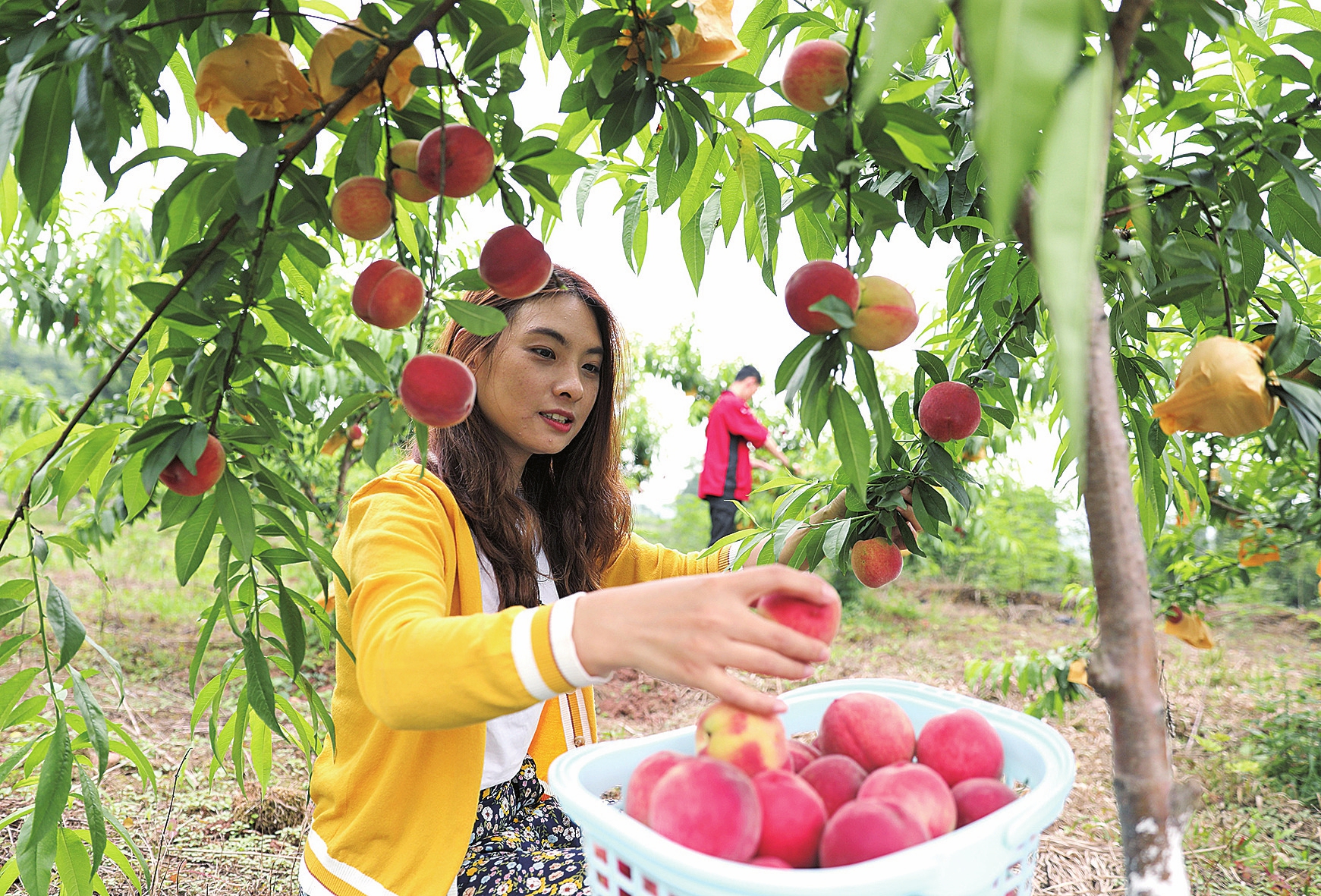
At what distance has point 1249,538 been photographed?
250cm

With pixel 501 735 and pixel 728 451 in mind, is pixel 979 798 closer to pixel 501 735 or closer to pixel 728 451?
pixel 501 735

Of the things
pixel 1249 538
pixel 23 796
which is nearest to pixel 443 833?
pixel 23 796

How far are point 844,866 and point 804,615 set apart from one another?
7.3 inches

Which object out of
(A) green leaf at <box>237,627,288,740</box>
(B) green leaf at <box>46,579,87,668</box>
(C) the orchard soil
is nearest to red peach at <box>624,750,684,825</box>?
(A) green leaf at <box>237,627,288,740</box>

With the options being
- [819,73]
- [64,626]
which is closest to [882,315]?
[819,73]

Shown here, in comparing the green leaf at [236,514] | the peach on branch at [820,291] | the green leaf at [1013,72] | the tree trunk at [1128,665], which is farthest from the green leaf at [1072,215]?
the green leaf at [236,514]

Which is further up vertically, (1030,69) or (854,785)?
(1030,69)

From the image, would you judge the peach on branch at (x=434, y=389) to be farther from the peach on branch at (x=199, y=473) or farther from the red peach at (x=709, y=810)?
the red peach at (x=709, y=810)

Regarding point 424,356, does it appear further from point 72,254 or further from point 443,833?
point 72,254

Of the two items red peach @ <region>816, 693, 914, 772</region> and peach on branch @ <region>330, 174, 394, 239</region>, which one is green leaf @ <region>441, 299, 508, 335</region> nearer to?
peach on branch @ <region>330, 174, 394, 239</region>

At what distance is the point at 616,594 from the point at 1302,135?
30.4 inches

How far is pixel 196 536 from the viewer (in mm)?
908

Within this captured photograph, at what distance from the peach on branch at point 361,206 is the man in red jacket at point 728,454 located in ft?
16.0

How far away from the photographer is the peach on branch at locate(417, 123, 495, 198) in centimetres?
77
